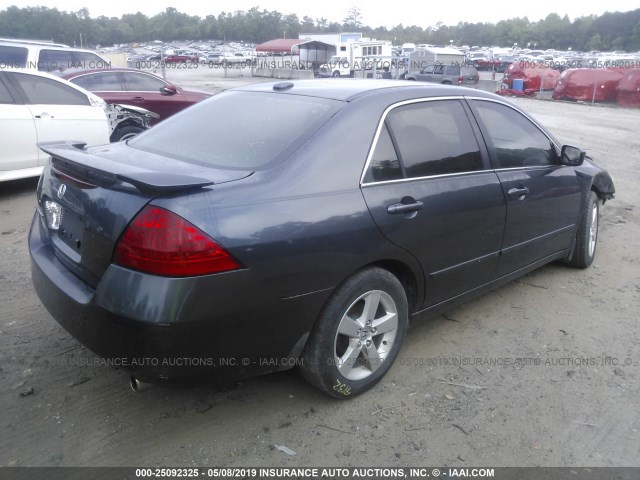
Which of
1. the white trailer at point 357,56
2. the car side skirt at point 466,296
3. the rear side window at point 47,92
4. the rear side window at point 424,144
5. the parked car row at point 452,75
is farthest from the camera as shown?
the white trailer at point 357,56

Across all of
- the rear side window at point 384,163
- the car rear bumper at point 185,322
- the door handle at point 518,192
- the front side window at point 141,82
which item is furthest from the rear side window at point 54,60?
the door handle at point 518,192

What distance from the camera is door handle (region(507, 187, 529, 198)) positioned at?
3.72m

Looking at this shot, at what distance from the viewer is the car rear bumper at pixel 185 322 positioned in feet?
7.48

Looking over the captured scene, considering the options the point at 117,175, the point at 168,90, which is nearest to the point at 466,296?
the point at 117,175

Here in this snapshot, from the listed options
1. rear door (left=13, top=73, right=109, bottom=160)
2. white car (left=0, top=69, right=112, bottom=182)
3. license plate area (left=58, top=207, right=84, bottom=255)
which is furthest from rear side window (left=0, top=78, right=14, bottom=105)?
license plate area (left=58, top=207, right=84, bottom=255)

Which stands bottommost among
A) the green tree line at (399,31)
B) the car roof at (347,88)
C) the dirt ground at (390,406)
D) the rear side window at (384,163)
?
the dirt ground at (390,406)

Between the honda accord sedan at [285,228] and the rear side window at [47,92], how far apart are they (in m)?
4.12

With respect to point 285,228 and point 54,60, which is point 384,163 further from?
point 54,60

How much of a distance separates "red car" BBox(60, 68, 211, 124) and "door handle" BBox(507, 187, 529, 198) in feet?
24.7

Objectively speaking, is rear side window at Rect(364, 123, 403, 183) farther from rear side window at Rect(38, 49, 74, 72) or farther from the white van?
rear side window at Rect(38, 49, 74, 72)

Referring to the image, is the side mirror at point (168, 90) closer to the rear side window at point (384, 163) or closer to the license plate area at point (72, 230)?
the license plate area at point (72, 230)

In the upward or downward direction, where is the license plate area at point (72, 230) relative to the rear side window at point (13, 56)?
downward

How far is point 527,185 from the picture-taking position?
3891mm

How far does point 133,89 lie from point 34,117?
11.5 ft
